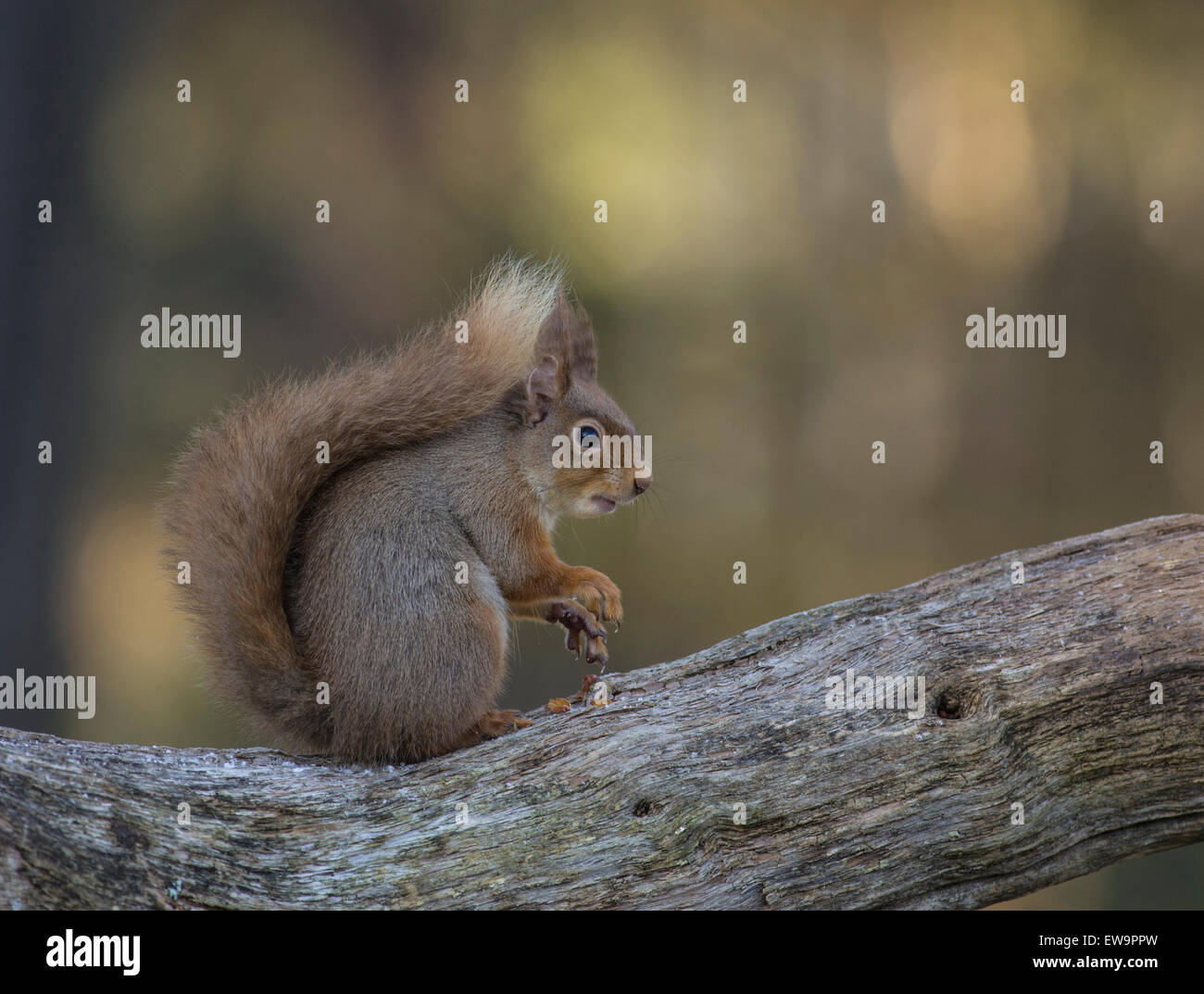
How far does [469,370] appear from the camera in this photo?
231 centimetres

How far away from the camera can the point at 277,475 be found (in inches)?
84.7

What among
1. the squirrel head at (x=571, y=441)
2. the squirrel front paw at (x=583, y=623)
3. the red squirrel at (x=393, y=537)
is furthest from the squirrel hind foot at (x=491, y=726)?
the squirrel head at (x=571, y=441)

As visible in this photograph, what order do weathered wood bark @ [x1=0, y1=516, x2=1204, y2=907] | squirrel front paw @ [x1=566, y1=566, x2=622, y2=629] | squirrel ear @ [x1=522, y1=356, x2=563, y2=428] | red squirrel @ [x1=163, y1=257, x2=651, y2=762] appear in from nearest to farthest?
weathered wood bark @ [x1=0, y1=516, x2=1204, y2=907], red squirrel @ [x1=163, y1=257, x2=651, y2=762], squirrel front paw @ [x1=566, y1=566, x2=622, y2=629], squirrel ear @ [x1=522, y1=356, x2=563, y2=428]

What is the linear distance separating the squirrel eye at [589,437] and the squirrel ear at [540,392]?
90mm

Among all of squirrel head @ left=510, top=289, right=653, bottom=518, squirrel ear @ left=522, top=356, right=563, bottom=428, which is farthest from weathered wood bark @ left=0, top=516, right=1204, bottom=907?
squirrel ear @ left=522, top=356, right=563, bottom=428

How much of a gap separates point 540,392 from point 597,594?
0.44 metres

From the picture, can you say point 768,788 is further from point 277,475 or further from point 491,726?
point 277,475

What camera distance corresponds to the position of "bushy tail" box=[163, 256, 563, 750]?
214 cm

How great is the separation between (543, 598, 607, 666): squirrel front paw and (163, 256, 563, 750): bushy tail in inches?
17.0

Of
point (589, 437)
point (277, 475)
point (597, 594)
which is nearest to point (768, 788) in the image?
point (597, 594)

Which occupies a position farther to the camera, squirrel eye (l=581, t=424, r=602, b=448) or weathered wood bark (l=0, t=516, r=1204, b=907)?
squirrel eye (l=581, t=424, r=602, b=448)

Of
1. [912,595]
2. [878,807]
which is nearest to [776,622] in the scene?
[912,595]

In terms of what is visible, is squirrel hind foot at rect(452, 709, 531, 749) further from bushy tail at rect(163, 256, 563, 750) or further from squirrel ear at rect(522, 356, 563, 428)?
squirrel ear at rect(522, 356, 563, 428)

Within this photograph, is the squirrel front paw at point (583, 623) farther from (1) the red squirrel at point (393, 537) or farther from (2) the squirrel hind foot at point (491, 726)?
(2) the squirrel hind foot at point (491, 726)
